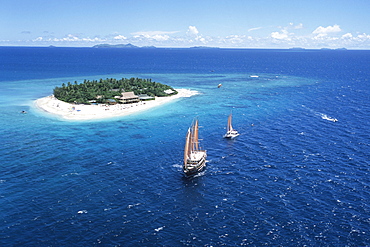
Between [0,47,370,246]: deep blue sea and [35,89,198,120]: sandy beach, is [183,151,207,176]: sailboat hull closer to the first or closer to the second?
[0,47,370,246]: deep blue sea

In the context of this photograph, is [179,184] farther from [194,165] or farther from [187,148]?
[187,148]

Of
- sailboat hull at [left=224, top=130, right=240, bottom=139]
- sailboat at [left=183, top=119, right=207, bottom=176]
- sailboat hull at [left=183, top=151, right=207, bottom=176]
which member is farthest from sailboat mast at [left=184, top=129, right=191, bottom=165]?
sailboat hull at [left=224, top=130, right=240, bottom=139]

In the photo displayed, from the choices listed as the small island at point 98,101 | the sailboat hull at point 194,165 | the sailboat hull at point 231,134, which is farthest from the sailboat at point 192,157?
the small island at point 98,101

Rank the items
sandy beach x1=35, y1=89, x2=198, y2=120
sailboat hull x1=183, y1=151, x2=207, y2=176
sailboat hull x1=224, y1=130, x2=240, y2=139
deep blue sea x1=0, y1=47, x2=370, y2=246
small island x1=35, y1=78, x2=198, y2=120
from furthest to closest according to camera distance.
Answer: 1. small island x1=35, y1=78, x2=198, y2=120
2. sandy beach x1=35, y1=89, x2=198, y2=120
3. sailboat hull x1=224, y1=130, x2=240, y2=139
4. sailboat hull x1=183, y1=151, x2=207, y2=176
5. deep blue sea x1=0, y1=47, x2=370, y2=246

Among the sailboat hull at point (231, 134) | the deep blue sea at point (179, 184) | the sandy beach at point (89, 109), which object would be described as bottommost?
the deep blue sea at point (179, 184)

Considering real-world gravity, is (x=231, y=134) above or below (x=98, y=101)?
below

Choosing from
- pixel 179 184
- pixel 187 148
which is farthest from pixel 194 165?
pixel 179 184

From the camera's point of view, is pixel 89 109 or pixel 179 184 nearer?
pixel 179 184

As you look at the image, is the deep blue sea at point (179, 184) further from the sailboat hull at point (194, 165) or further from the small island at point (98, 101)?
the small island at point (98, 101)
